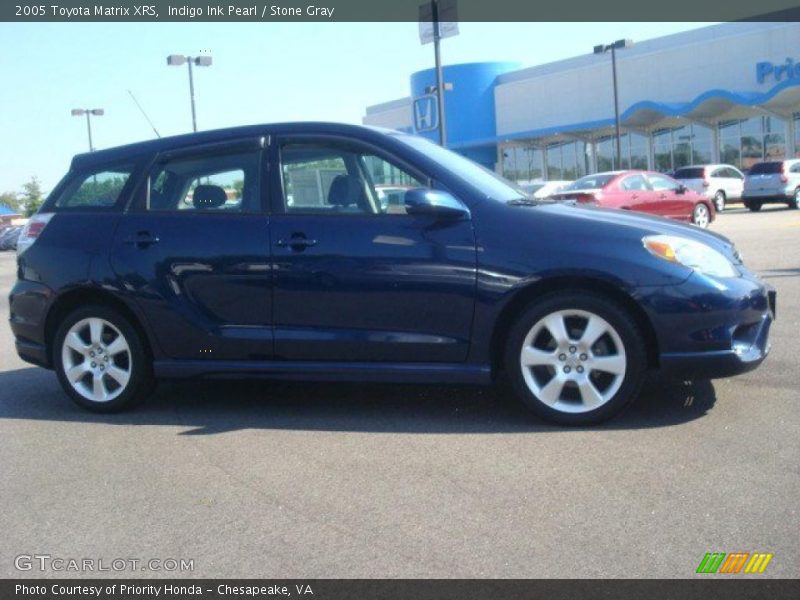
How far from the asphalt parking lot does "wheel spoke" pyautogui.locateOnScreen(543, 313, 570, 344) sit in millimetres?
510

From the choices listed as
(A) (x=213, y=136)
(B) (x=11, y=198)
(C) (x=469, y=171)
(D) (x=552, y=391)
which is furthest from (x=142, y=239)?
(B) (x=11, y=198)

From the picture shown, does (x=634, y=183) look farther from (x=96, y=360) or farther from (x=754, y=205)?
(x=96, y=360)

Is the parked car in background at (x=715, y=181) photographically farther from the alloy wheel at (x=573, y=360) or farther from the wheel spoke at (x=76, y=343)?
the wheel spoke at (x=76, y=343)

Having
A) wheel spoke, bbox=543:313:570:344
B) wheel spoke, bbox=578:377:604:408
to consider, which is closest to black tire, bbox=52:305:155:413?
wheel spoke, bbox=543:313:570:344

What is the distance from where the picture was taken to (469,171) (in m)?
6.14

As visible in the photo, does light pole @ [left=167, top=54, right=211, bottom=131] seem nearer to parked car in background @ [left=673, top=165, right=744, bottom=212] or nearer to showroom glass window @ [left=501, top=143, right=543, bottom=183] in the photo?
parked car in background @ [left=673, top=165, right=744, bottom=212]

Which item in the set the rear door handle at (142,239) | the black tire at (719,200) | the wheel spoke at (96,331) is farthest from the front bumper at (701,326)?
the black tire at (719,200)

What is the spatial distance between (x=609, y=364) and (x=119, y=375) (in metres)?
3.08

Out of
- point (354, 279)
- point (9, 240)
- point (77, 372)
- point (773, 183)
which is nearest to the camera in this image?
point (354, 279)

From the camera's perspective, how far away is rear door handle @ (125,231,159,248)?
6.21 meters

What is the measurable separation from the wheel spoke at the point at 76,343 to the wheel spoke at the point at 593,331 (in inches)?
125

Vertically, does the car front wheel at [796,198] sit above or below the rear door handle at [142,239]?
below

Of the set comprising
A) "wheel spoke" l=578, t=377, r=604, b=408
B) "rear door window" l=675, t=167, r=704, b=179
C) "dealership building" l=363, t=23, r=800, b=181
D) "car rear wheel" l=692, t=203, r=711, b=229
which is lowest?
"wheel spoke" l=578, t=377, r=604, b=408

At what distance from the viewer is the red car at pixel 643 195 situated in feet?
68.7
